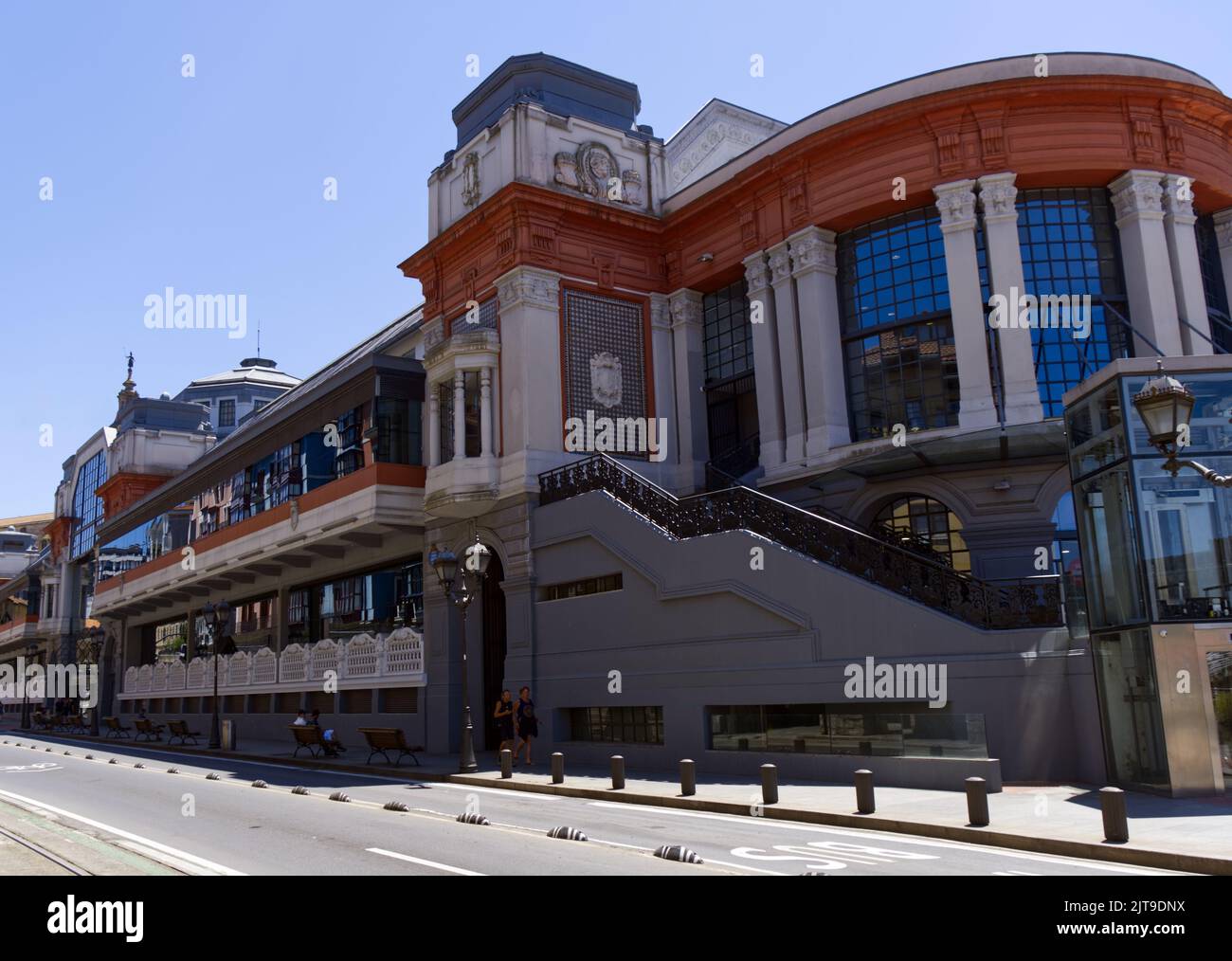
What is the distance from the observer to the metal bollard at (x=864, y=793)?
43.9 feet

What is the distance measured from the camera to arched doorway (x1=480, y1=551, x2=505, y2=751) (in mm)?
27656

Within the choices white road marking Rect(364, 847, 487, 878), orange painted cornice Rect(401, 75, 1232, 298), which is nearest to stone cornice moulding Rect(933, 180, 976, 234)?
orange painted cornice Rect(401, 75, 1232, 298)

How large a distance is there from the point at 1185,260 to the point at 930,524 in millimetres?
7943

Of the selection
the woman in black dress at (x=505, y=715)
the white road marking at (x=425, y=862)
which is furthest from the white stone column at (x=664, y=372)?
the white road marking at (x=425, y=862)

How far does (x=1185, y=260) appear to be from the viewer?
75.6ft

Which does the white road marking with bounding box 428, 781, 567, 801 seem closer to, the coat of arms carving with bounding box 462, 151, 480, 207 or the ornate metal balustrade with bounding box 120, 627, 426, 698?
the ornate metal balustrade with bounding box 120, 627, 426, 698

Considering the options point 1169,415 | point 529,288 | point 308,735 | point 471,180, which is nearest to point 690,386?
point 529,288

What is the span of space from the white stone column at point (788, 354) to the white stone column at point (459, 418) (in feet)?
26.8

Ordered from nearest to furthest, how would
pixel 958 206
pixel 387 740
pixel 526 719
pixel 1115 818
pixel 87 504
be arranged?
Result: pixel 1115 818 < pixel 526 719 < pixel 958 206 < pixel 387 740 < pixel 87 504

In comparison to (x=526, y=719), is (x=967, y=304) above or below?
above

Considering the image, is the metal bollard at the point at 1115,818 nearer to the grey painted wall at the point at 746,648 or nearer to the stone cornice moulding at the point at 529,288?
the grey painted wall at the point at 746,648

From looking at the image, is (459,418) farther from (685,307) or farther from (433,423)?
(685,307)

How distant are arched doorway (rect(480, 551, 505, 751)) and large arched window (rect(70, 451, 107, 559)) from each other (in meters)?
44.5
